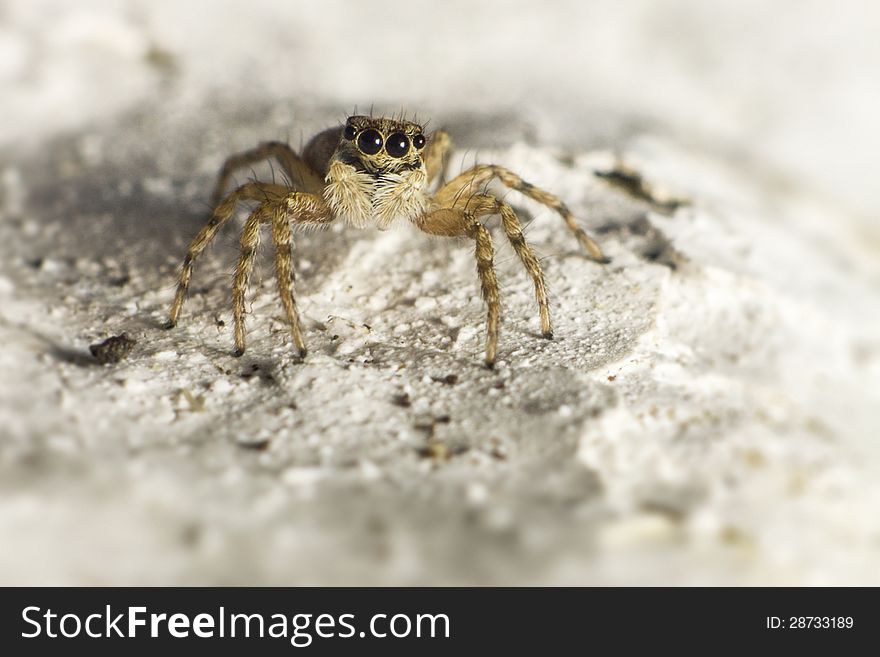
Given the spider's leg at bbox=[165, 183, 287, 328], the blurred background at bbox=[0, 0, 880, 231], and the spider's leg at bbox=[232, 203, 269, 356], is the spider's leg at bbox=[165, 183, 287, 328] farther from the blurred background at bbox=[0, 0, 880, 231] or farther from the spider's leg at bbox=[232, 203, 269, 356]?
the blurred background at bbox=[0, 0, 880, 231]

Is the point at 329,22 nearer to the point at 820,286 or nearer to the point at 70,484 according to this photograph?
the point at 820,286

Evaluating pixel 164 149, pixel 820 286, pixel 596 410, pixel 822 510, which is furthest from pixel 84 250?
pixel 820 286

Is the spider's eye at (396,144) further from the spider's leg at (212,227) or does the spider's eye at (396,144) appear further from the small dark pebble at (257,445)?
the small dark pebble at (257,445)

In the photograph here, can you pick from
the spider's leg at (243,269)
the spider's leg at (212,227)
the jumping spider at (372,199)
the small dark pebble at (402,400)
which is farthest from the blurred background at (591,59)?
the small dark pebble at (402,400)

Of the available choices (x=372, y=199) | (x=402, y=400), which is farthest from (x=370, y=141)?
(x=402, y=400)

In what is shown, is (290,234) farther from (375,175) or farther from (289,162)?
(289,162)

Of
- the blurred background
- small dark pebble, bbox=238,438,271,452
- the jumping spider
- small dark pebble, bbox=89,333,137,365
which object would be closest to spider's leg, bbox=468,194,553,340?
the jumping spider

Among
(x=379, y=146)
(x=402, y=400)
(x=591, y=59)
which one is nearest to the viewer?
(x=402, y=400)
